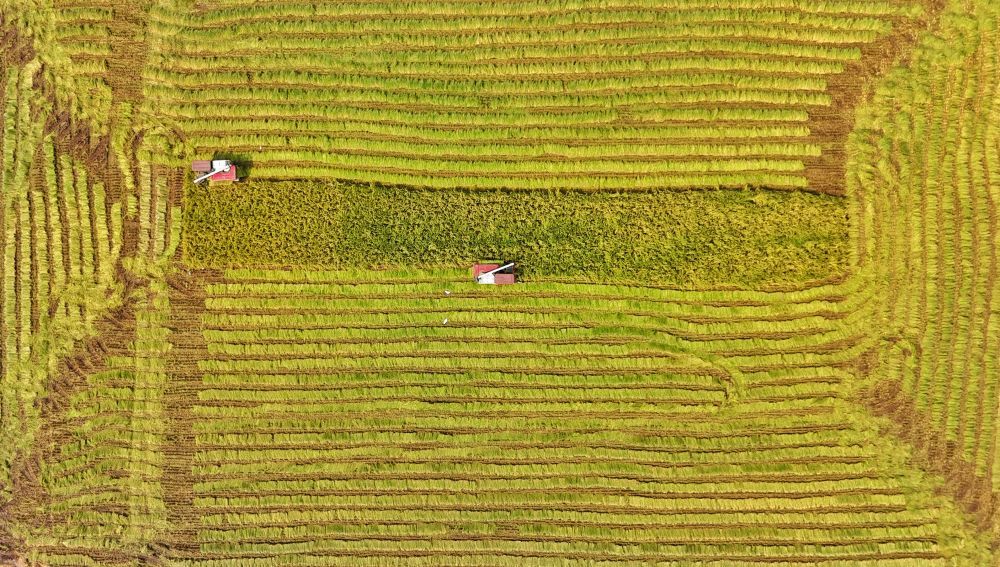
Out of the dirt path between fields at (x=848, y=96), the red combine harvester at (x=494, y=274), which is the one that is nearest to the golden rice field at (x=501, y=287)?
the dirt path between fields at (x=848, y=96)

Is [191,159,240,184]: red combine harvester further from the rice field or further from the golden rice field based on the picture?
the rice field

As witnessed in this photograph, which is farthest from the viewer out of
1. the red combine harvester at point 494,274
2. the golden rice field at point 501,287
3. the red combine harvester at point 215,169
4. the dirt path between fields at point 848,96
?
the dirt path between fields at point 848,96

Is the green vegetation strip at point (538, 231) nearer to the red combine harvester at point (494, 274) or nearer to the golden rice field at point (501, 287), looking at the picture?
the golden rice field at point (501, 287)

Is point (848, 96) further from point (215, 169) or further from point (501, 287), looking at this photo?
point (215, 169)

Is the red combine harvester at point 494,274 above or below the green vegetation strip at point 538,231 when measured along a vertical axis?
below

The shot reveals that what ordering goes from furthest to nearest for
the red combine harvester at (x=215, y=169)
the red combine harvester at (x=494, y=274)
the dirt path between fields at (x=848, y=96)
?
the dirt path between fields at (x=848, y=96) → the red combine harvester at (x=215, y=169) → the red combine harvester at (x=494, y=274)


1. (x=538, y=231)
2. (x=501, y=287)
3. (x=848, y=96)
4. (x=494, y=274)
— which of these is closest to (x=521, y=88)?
(x=538, y=231)

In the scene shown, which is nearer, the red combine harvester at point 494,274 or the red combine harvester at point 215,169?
the red combine harvester at point 494,274

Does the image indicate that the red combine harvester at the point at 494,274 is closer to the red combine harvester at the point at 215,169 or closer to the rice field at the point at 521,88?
the rice field at the point at 521,88
